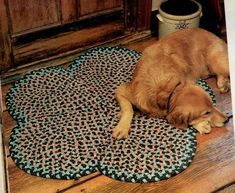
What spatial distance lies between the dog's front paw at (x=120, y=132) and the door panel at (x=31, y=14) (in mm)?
1064

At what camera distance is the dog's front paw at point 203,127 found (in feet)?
8.86

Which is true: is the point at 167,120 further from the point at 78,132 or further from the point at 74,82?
the point at 74,82

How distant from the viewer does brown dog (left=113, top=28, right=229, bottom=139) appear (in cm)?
253

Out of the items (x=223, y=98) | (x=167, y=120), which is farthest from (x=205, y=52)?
(x=167, y=120)

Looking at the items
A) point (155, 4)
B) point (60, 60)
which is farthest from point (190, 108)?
point (155, 4)

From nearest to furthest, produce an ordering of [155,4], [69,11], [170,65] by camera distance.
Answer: [170,65] < [69,11] < [155,4]

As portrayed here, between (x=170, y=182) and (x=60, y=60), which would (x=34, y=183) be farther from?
(x=60, y=60)

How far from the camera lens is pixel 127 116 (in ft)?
9.02

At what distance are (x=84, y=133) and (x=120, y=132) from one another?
0.74ft

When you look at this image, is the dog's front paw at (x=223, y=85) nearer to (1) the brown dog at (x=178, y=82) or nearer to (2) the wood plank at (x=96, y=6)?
(1) the brown dog at (x=178, y=82)

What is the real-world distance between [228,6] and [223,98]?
143 cm

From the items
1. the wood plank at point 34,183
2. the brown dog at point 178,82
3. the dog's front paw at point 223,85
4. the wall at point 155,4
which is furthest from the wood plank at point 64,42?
the wood plank at point 34,183

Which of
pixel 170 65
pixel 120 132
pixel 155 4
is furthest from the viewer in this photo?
pixel 155 4

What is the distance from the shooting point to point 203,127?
2.71 metres
